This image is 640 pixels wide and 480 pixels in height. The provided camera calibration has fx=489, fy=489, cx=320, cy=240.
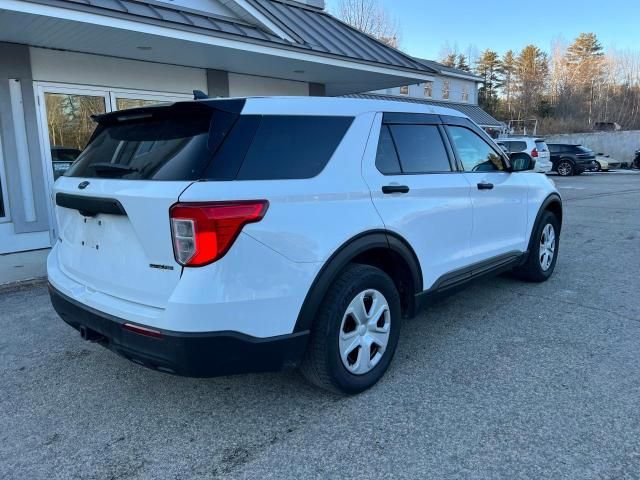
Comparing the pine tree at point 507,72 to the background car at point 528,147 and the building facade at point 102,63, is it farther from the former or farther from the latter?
the building facade at point 102,63

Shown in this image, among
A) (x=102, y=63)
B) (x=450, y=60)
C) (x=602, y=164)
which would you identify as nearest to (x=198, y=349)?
(x=102, y=63)

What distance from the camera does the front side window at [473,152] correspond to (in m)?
4.13

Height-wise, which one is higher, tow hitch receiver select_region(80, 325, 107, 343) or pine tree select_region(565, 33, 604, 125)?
pine tree select_region(565, 33, 604, 125)

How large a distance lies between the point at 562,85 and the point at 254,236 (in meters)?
70.1

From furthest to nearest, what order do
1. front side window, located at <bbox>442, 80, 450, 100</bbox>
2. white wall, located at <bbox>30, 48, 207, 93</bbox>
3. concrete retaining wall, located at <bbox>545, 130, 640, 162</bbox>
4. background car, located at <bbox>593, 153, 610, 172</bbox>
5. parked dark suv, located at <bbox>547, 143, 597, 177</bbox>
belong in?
front side window, located at <bbox>442, 80, 450, 100</bbox> → concrete retaining wall, located at <bbox>545, 130, 640, 162</bbox> → background car, located at <bbox>593, 153, 610, 172</bbox> → parked dark suv, located at <bbox>547, 143, 597, 177</bbox> → white wall, located at <bbox>30, 48, 207, 93</bbox>

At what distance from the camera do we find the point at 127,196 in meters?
2.50

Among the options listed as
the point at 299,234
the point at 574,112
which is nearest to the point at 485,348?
the point at 299,234

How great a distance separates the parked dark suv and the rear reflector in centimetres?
2575

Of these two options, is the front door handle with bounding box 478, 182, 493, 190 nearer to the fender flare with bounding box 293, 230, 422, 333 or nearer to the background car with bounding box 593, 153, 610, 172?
the fender flare with bounding box 293, 230, 422, 333

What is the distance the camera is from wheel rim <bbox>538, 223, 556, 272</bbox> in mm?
5426

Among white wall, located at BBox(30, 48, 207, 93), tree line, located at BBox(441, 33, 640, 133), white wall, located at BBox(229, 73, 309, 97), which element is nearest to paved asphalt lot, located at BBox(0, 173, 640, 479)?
white wall, located at BBox(30, 48, 207, 93)

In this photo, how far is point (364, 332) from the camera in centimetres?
310

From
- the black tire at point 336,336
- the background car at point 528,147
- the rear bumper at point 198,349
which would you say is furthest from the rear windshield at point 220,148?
the background car at point 528,147

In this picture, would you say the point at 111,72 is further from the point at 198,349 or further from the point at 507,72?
the point at 507,72
